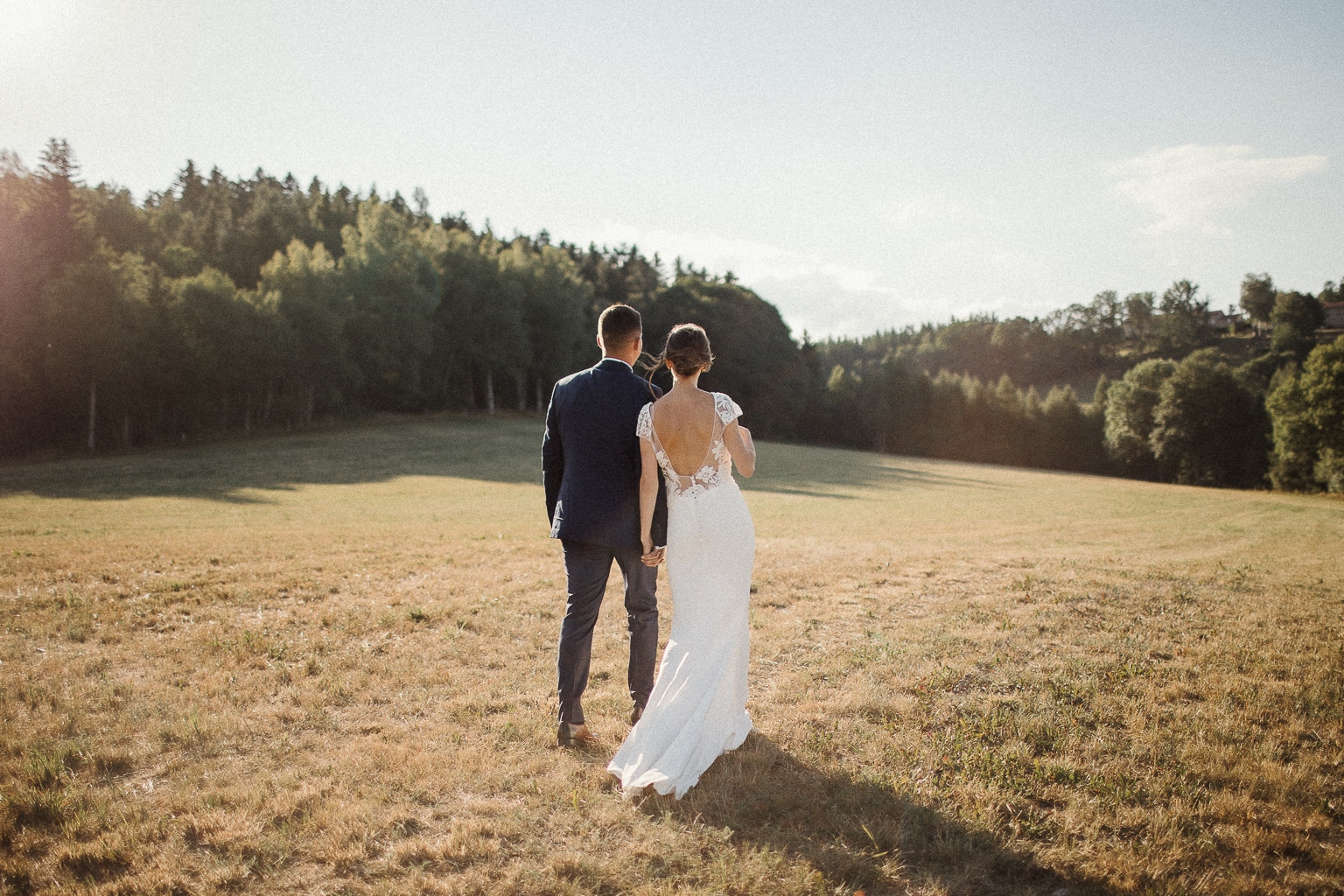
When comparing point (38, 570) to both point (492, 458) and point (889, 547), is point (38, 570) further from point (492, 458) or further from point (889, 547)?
point (492, 458)

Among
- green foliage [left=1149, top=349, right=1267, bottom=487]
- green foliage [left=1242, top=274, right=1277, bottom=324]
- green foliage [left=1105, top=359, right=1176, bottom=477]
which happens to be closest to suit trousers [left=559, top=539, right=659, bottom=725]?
green foliage [left=1149, top=349, right=1267, bottom=487]

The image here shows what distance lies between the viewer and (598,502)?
469 cm

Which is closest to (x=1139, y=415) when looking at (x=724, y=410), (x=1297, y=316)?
(x=1297, y=316)

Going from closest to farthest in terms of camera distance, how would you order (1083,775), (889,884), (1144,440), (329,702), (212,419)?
(889,884), (1083,775), (329,702), (212,419), (1144,440)

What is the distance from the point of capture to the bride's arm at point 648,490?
4.63 m

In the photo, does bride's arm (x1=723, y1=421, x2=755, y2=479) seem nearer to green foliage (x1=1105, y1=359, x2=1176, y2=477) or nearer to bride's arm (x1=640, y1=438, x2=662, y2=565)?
bride's arm (x1=640, y1=438, x2=662, y2=565)

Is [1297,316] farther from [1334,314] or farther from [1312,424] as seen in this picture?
[1312,424]

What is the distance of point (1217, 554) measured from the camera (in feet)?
42.2

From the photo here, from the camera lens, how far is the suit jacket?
468 centimetres

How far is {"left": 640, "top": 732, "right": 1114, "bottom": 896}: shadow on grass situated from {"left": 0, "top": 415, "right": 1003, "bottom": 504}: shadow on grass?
69.7 feet

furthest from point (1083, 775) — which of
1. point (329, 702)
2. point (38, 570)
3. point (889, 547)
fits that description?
point (38, 570)

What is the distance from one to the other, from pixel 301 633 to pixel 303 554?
15.6 ft

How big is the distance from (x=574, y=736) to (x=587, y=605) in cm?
94

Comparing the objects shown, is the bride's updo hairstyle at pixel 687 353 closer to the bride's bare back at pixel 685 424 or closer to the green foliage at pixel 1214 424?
the bride's bare back at pixel 685 424
